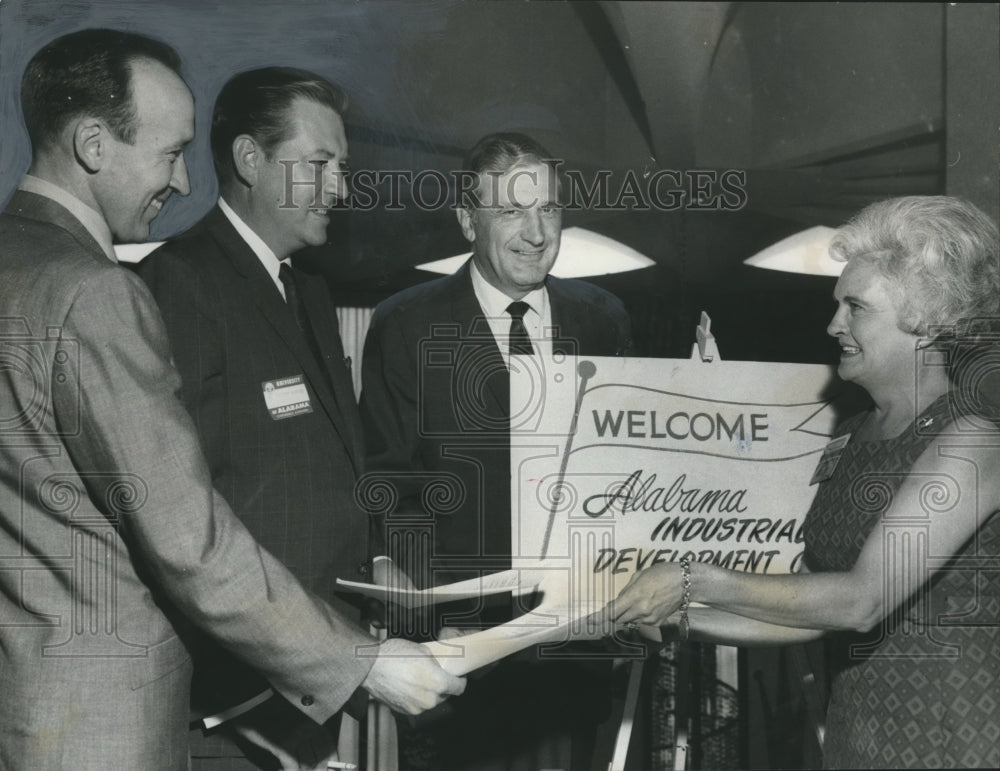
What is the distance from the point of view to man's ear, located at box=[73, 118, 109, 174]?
2.29 meters

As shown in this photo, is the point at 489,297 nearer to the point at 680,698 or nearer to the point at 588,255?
the point at 588,255

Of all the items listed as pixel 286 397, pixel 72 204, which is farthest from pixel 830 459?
pixel 72 204

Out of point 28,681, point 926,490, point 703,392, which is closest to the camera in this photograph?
point 28,681

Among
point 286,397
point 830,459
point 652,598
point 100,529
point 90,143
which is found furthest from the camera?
point 830,459

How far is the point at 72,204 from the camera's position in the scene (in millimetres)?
2256

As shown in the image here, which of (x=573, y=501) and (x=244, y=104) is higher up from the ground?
(x=244, y=104)

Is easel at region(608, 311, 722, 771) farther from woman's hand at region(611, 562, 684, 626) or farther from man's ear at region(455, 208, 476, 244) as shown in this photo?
man's ear at region(455, 208, 476, 244)

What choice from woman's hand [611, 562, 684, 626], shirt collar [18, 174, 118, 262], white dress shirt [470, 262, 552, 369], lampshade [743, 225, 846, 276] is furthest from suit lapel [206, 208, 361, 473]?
lampshade [743, 225, 846, 276]

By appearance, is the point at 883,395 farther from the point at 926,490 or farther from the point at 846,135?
the point at 846,135

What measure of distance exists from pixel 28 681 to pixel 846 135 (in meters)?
2.31

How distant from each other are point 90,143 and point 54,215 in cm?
19

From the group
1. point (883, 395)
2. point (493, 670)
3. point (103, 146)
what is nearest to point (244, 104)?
point (103, 146)

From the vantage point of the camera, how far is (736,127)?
272cm

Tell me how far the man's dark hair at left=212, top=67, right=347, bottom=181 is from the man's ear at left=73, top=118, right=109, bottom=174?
25 cm
